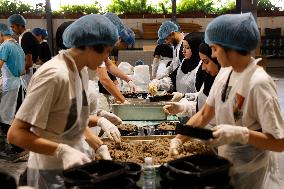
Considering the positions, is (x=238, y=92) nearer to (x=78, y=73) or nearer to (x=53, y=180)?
(x=78, y=73)

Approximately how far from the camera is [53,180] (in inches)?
76.0

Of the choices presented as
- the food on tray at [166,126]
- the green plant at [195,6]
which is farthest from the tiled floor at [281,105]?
the green plant at [195,6]

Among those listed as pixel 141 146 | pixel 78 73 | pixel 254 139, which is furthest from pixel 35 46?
pixel 254 139

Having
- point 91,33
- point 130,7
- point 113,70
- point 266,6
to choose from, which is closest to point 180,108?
point 91,33

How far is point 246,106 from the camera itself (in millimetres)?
1810

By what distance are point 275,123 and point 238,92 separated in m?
0.24

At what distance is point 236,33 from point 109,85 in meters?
2.31

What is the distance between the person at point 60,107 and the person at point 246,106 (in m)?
0.56

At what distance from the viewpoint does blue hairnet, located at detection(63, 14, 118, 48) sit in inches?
72.7

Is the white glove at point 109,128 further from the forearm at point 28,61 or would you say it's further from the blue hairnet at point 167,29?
the forearm at point 28,61

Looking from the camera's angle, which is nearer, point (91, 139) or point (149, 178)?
point (149, 178)

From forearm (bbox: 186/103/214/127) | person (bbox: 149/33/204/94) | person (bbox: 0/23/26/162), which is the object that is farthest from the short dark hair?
person (bbox: 0/23/26/162)

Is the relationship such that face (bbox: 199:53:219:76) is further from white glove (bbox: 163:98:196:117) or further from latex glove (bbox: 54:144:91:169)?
latex glove (bbox: 54:144:91:169)

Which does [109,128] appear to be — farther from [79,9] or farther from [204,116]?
[79,9]
